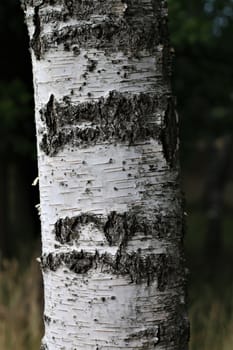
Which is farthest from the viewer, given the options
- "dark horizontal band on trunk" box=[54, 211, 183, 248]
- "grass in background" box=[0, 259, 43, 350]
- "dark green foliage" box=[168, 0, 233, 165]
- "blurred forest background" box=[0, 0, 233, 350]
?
"dark green foliage" box=[168, 0, 233, 165]

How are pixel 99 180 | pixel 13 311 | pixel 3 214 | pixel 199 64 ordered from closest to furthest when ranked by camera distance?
1. pixel 99 180
2. pixel 13 311
3. pixel 199 64
4. pixel 3 214

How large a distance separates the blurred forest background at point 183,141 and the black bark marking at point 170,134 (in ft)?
9.59

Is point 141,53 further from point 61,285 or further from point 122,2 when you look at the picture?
point 61,285

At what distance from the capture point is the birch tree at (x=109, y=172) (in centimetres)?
167

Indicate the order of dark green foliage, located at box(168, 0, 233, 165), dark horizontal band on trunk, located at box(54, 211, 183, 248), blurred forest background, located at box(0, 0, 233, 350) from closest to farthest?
dark horizontal band on trunk, located at box(54, 211, 183, 248) < blurred forest background, located at box(0, 0, 233, 350) < dark green foliage, located at box(168, 0, 233, 165)

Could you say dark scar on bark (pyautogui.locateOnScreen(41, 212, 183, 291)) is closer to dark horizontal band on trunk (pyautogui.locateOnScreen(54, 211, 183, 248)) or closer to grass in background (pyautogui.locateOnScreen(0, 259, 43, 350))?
dark horizontal band on trunk (pyautogui.locateOnScreen(54, 211, 183, 248))

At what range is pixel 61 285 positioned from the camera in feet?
5.67

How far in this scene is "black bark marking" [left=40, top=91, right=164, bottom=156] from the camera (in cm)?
168

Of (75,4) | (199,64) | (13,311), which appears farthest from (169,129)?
(199,64)

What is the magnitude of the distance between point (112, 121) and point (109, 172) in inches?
4.4

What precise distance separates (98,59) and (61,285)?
19.9 inches

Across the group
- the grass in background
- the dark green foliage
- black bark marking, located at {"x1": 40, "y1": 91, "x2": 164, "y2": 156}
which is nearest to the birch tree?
black bark marking, located at {"x1": 40, "y1": 91, "x2": 164, "y2": 156}

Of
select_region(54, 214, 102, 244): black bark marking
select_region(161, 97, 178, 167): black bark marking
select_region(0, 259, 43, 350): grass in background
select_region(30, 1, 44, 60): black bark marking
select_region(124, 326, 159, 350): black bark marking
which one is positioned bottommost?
select_region(0, 259, 43, 350): grass in background

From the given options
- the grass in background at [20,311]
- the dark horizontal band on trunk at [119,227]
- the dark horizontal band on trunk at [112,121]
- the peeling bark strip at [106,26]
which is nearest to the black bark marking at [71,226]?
the dark horizontal band on trunk at [119,227]
